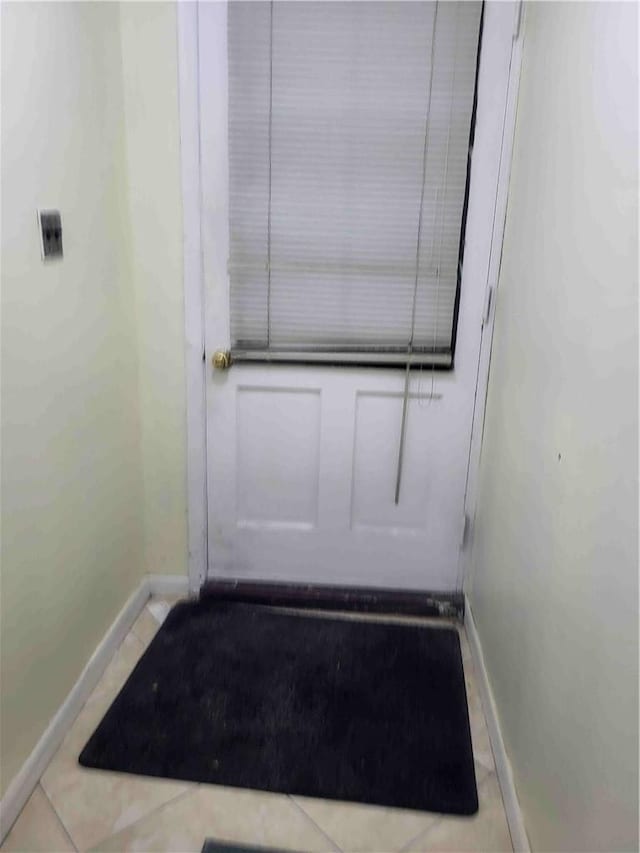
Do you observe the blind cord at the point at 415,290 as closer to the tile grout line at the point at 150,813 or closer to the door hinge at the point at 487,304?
the door hinge at the point at 487,304

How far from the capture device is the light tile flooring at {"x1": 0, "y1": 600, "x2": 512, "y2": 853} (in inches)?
59.6

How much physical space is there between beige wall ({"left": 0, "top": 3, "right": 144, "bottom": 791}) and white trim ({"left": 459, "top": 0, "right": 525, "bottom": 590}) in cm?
116

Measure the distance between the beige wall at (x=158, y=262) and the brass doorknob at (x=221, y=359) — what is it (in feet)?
0.38

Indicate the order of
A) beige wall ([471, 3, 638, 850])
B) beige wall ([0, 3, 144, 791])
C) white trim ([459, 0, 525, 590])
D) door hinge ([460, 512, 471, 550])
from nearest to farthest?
beige wall ([471, 3, 638, 850]) → beige wall ([0, 3, 144, 791]) → white trim ([459, 0, 525, 590]) → door hinge ([460, 512, 471, 550])

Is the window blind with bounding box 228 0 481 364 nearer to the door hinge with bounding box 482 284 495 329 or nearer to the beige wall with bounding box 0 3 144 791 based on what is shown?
the door hinge with bounding box 482 284 495 329

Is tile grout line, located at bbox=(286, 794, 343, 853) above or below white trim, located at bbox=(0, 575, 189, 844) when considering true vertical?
below

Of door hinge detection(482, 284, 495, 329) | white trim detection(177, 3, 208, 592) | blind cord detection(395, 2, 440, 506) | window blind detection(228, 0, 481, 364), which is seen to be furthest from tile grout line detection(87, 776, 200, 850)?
door hinge detection(482, 284, 495, 329)

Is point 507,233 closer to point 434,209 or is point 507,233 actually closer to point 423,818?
point 434,209

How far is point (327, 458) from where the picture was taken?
92.0 inches

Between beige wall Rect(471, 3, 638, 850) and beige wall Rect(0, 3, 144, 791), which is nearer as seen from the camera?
beige wall Rect(471, 3, 638, 850)

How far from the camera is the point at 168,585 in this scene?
2.46 meters

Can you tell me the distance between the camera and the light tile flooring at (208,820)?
4.97 ft

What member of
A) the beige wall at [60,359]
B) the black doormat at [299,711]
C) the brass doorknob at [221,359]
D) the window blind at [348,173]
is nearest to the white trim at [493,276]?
the window blind at [348,173]

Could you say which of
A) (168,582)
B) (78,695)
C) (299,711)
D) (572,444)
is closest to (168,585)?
(168,582)
